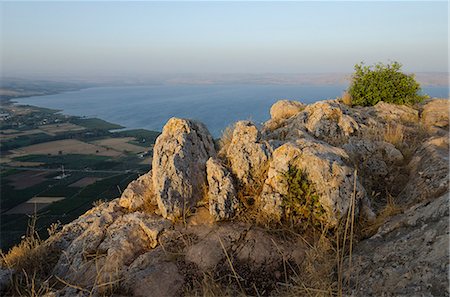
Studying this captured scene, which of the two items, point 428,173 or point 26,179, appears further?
point 26,179

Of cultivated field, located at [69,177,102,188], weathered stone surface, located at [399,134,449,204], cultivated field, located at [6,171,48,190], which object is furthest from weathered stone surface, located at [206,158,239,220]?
cultivated field, located at [6,171,48,190]

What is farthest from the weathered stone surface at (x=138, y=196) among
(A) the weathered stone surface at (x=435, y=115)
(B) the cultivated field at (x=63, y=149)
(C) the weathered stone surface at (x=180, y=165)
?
(B) the cultivated field at (x=63, y=149)

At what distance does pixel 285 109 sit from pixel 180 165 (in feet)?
28.7

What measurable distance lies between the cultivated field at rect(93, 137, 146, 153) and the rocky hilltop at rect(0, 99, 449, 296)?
8737cm

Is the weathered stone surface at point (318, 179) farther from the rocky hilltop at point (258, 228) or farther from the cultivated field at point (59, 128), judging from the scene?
the cultivated field at point (59, 128)

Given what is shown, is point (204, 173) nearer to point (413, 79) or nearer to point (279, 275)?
point (279, 275)

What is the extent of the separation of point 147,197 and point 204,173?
1577 mm

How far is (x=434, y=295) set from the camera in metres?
3.58

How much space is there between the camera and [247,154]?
7281 millimetres

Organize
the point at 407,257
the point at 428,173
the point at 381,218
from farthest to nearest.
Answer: the point at 428,173, the point at 381,218, the point at 407,257

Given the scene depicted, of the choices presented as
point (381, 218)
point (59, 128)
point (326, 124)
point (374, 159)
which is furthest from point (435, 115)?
point (59, 128)

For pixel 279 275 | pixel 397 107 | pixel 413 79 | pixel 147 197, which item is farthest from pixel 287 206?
pixel 413 79

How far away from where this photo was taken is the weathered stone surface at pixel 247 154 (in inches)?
278

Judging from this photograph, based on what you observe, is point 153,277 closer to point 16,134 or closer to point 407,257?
point 407,257
